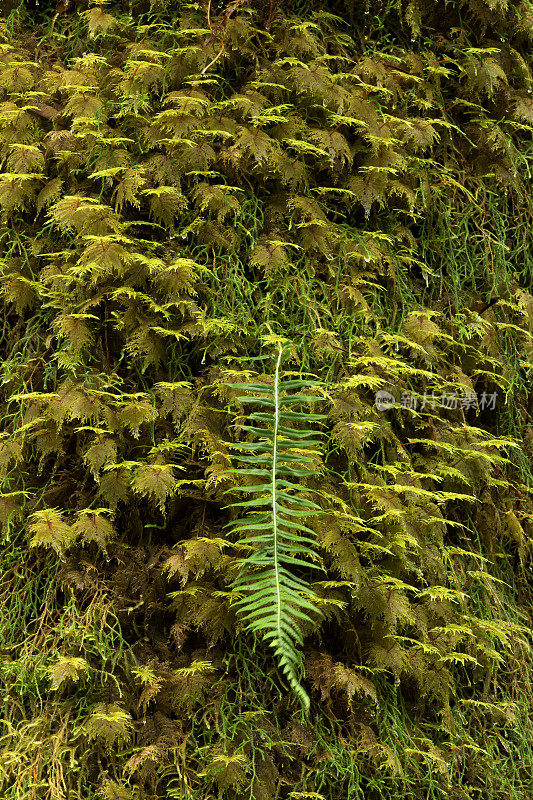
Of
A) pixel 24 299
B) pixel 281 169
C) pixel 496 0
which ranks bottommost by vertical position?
pixel 24 299

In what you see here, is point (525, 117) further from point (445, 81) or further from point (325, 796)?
point (325, 796)

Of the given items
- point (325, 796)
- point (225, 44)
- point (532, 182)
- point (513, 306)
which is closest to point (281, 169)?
point (225, 44)

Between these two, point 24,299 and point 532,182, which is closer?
point 24,299

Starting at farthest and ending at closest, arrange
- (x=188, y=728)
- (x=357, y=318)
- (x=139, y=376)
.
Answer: (x=357, y=318), (x=139, y=376), (x=188, y=728)

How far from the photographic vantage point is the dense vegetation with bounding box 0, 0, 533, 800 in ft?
6.49

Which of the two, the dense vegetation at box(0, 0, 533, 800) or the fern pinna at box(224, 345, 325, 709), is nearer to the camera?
the fern pinna at box(224, 345, 325, 709)

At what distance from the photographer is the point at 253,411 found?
83.5 inches

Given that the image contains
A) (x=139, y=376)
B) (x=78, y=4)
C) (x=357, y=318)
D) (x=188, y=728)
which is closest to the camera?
(x=188, y=728)

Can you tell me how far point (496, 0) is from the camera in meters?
2.62

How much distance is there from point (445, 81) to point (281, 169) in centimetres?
90

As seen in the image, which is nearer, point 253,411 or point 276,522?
point 276,522

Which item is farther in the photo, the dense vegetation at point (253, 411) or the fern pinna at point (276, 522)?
the dense vegetation at point (253, 411)

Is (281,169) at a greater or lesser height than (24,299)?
greater

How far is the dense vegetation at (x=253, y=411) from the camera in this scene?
1.98m
